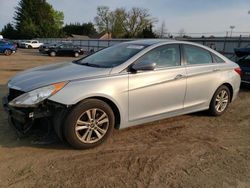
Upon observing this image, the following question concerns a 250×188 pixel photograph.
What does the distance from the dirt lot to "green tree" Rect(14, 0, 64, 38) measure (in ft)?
221

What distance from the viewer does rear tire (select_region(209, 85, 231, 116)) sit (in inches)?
225

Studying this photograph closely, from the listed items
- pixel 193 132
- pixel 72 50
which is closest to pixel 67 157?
pixel 193 132

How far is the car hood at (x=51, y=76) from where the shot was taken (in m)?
3.96

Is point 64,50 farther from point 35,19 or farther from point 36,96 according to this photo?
point 35,19

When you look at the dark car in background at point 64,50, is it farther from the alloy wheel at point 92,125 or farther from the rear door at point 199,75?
the alloy wheel at point 92,125

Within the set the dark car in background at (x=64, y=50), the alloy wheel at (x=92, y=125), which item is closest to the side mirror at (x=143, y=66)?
the alloy wheel at (x=92, y=125)

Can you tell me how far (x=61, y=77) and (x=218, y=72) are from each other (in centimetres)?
318

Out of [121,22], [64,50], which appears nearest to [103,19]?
[121,22]

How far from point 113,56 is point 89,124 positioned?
4.46 ft

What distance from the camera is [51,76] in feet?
13.5

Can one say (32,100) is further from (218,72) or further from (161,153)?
(218,72)

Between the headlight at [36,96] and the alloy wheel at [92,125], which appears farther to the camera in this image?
the alloy wheel at [92,125]

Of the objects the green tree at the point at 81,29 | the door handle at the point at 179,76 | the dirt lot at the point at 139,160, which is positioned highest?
the green tree at the point at 81,29

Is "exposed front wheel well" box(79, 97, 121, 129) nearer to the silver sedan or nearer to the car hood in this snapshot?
the silver sedan
